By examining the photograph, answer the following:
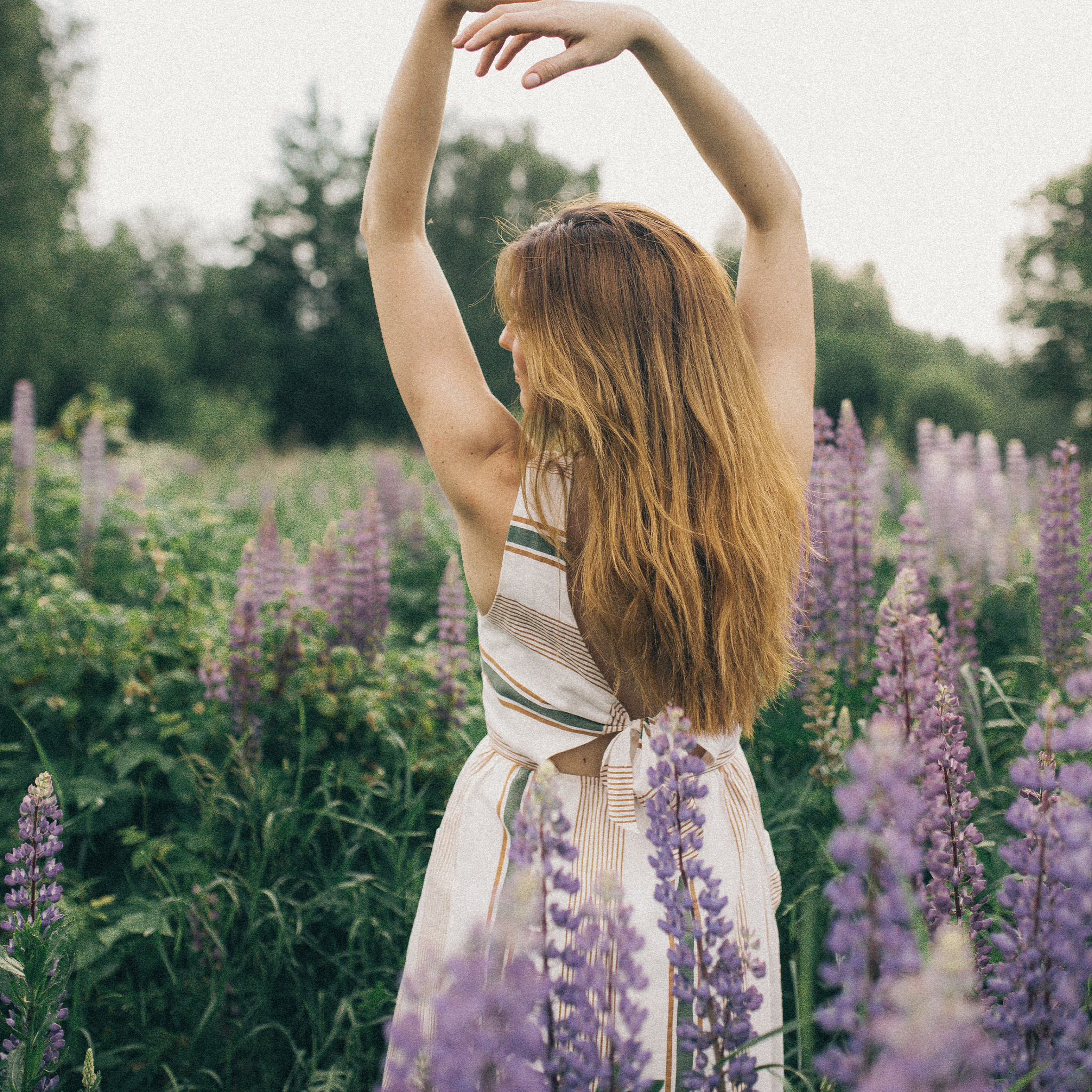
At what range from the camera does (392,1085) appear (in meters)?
0.68

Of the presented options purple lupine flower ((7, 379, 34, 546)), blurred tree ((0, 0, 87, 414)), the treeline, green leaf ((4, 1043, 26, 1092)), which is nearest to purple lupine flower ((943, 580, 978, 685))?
the treeline

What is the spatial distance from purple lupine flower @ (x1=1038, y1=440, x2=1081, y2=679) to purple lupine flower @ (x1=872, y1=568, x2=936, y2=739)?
2182 mm

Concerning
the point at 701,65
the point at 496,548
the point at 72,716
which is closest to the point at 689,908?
the point at 496,548

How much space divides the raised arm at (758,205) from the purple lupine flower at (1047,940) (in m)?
1.01

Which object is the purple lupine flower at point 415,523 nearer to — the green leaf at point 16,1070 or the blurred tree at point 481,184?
the green leaf at point 16,1070

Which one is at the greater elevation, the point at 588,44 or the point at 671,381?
the point at 588,44

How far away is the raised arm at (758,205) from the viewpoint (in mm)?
1477

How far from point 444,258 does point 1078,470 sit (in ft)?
97.3

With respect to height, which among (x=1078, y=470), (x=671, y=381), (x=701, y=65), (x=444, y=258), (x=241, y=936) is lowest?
(x=241, y=936)

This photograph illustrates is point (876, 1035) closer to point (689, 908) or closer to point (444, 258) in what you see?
point (689, 908)

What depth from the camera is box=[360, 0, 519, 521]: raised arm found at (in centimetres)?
141

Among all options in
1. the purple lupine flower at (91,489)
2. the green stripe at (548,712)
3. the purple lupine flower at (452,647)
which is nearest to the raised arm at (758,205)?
the green stripe at (548,712)

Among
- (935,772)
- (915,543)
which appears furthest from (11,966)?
(915,543)

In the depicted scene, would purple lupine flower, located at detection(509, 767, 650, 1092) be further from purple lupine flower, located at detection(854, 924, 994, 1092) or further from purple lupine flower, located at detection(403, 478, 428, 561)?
purple lupine flower, located at detection(403, 478, 428, 561)
